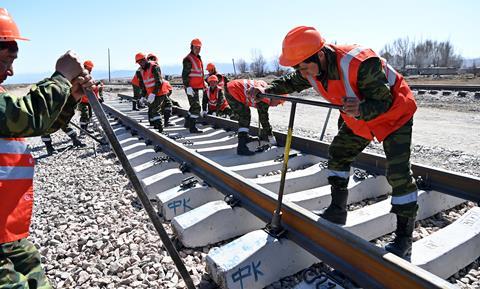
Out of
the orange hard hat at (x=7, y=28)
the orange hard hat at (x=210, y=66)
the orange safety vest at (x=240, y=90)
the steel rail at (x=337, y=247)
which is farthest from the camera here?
the orange hard hat at (x=210, y=66)

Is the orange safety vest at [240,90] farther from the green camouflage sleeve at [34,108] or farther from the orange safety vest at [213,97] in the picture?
the green camouflage sleeve at [34,108]

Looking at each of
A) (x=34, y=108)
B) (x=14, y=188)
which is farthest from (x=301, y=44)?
(x=14, y=188)

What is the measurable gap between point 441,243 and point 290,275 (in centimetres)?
115

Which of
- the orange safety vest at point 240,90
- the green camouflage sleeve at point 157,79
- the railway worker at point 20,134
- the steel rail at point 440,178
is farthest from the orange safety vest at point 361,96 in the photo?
the green camouflage sleeve at point 157,79

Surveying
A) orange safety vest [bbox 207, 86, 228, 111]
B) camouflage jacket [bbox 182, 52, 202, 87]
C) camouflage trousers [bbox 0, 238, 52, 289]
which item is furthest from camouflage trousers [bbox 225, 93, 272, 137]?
camouflage trousers [bbox 0, 238, 52, 289]

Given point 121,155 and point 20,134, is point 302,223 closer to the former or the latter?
point 121,155

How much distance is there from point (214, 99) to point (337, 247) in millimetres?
9185

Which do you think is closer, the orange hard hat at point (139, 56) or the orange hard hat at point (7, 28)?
the orange hard hat at point (7, 28)

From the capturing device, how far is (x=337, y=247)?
256cm

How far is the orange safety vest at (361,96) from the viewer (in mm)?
2818

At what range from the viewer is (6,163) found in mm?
1846

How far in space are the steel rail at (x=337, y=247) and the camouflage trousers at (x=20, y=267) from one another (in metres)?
1.72

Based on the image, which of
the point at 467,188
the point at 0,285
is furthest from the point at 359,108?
the point at 0,285

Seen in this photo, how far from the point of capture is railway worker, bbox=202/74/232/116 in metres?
11.3
